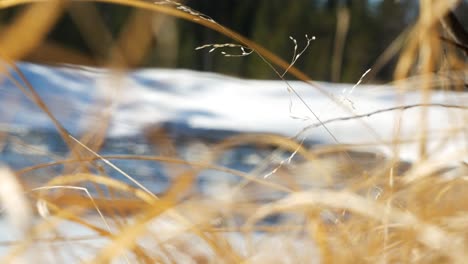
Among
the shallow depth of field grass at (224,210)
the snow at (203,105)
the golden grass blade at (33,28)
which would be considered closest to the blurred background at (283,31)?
the snow at (203,105)

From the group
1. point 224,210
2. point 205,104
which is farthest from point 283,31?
point 224,210

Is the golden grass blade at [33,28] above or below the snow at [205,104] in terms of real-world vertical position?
above

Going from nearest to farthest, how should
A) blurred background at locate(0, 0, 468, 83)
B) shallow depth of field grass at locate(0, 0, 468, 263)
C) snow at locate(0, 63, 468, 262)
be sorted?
shallow depth of field grass at locate(0, 0, 468, 263) → snow at locate(0, 63, 468, 262) → blurred background at locate(0, 0, 468, 83)

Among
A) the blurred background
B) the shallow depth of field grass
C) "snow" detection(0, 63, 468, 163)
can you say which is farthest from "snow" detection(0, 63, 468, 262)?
the shallow depth of field grass

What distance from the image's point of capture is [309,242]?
16.5 inches

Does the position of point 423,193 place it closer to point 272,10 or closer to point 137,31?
point 137,31

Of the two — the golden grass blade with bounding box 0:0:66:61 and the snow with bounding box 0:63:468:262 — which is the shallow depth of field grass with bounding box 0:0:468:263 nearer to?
the golden grass blade with bounding box 0:0:66:61

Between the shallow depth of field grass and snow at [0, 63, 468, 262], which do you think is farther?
snow at [0, 63, 468, 262]

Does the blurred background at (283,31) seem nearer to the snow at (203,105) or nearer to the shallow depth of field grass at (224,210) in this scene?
the snow at (203,105)

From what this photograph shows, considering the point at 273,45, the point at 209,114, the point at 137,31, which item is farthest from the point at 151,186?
the point at 273,45

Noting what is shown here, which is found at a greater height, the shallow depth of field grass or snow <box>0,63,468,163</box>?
the shallow depth of field grass

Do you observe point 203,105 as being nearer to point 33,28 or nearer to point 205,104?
point 205,104

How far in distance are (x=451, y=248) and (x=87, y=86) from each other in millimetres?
2976

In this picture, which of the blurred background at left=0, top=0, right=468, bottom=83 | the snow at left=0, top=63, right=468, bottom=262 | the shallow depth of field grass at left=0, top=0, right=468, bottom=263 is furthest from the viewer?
the blurred background at left=0, top=0, right=468, bottom=83
